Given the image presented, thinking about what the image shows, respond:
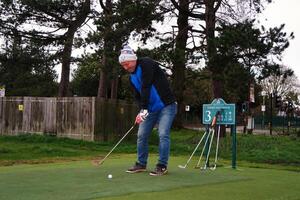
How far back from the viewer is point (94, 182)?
761cm

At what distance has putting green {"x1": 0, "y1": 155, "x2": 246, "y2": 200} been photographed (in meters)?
6.65

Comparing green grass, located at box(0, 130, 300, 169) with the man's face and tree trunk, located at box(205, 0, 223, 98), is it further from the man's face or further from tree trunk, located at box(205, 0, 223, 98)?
the man's face

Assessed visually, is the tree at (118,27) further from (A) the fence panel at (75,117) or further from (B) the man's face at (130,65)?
(B) the man's face at (130,65)

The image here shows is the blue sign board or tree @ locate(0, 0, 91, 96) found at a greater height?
tree @ locate(0, 0, 91, 96)

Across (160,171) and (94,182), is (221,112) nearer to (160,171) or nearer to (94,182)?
(160,171)

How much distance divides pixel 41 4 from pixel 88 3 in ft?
10.8

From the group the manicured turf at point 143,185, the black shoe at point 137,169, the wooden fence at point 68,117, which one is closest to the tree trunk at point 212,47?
the wooden fence at point 68,117

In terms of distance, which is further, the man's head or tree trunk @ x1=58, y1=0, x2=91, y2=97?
tree trunk @ x1=58, y1=0, x2=91, y2=97

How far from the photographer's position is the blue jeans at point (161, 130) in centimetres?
880

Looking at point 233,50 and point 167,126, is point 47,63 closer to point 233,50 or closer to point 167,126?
point 233,50

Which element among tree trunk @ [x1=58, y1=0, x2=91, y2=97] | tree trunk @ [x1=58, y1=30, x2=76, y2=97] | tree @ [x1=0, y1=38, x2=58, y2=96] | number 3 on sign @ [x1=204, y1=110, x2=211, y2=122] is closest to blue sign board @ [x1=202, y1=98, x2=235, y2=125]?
number 3 on sign @ [x1=204, y1=110, x2=211, y2=122]

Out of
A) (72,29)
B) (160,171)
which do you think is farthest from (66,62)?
(160,171)

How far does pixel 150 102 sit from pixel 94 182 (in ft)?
5.92

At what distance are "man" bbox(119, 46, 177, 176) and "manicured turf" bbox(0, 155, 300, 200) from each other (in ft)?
1.11
